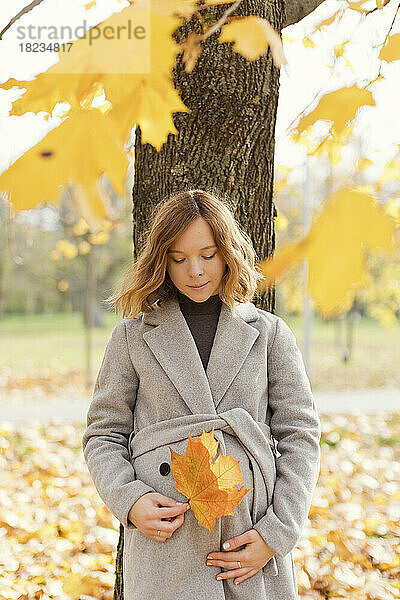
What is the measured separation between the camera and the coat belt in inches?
64.5

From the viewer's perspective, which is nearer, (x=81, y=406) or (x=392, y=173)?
(x=392, y=173)

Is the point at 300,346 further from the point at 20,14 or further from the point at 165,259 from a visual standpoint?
the point at 20,14

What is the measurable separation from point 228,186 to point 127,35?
3.67ft

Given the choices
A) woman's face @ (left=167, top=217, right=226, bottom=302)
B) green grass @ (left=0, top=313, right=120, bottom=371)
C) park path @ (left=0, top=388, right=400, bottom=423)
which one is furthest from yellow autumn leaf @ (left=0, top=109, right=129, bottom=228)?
green grass @ (left=0, top=313, right=120, bottom=371)

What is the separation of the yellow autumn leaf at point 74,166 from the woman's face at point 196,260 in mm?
739

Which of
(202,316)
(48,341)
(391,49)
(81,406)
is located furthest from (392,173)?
(48,341)

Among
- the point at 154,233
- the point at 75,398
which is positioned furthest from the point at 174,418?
the point at 75,398

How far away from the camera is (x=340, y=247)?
776 millimetres

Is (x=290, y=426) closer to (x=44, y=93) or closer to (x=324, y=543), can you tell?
(x=44, y=93)

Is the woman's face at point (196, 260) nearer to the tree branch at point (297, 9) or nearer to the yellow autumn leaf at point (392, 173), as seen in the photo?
the tree branch at point (297, 9)

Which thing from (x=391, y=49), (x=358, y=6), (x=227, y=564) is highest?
(x=358, y=6)

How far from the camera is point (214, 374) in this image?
171 centimetres

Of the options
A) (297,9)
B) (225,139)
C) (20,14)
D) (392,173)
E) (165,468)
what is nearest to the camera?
(20,14)

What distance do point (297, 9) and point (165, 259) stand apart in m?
1.14
